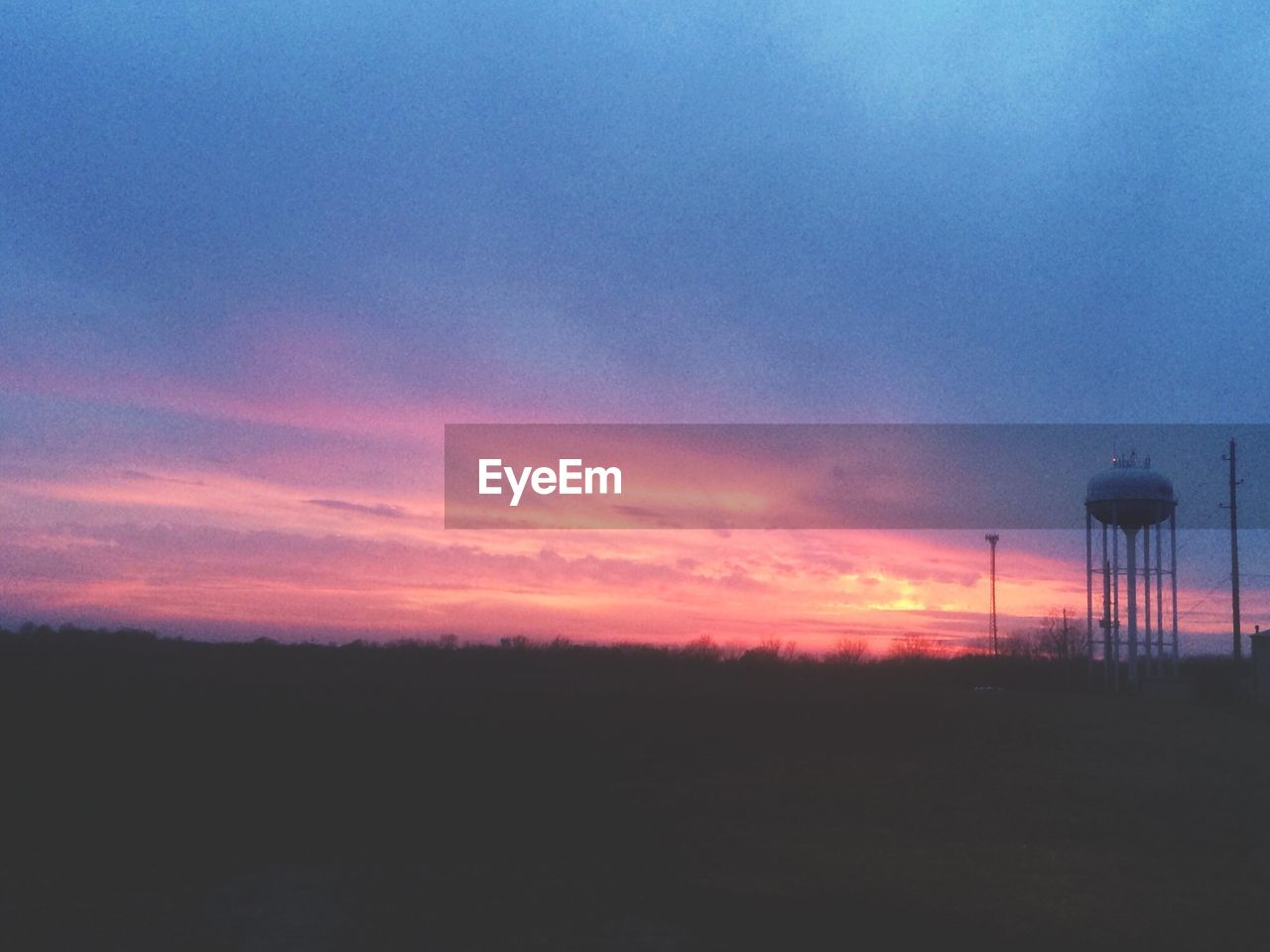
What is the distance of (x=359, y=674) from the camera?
50.9 metres

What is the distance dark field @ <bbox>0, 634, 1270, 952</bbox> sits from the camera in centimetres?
1132

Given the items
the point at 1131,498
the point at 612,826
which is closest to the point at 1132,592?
the point at 1131,498

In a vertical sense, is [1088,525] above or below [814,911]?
above

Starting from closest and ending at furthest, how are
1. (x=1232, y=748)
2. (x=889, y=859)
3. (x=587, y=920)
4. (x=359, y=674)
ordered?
(x=587, y=920)
(x=889, y=859)
(x=1232, y=748)
(x=359, y=674)

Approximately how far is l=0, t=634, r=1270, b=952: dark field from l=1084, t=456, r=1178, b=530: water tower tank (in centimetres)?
1368

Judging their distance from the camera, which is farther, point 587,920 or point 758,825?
point 758,825

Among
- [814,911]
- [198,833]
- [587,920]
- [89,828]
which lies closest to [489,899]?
[587,920]

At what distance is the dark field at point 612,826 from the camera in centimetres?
1132

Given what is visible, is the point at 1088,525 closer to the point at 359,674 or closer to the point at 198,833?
the point at 359,674

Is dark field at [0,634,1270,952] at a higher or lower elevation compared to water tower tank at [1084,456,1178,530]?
lower

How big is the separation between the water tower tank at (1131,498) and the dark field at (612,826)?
44.9ft

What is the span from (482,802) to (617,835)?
2779mm

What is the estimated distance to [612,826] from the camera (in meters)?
15.9

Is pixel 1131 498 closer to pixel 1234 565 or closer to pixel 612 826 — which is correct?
pixel 1234 565
